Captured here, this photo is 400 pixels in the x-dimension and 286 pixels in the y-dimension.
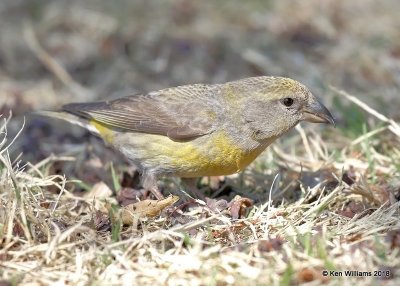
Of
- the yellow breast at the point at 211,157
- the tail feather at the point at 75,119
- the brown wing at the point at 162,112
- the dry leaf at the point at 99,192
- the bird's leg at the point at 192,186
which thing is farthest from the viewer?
the tail feather at the point at 75,119

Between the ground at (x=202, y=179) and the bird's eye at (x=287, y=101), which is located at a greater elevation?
the bird's eye at (x=287, y=101)

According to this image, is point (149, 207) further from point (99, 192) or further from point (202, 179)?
point (202, 179)

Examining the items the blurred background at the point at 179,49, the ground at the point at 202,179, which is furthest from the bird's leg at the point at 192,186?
the blurred background at the point at 179,49

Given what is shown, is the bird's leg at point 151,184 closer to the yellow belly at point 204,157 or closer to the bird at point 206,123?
the bird at point 206,123

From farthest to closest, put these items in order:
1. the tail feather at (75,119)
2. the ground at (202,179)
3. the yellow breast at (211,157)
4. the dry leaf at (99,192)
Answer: the tail feather at (75,119)
the dry leaf at (99,192)
the yellow breast at (211,157)
the ground at (202,179)

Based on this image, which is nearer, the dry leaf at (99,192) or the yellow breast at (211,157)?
the yellow breast at (211,157)

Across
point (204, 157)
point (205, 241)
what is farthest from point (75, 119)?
point (205, 241)
